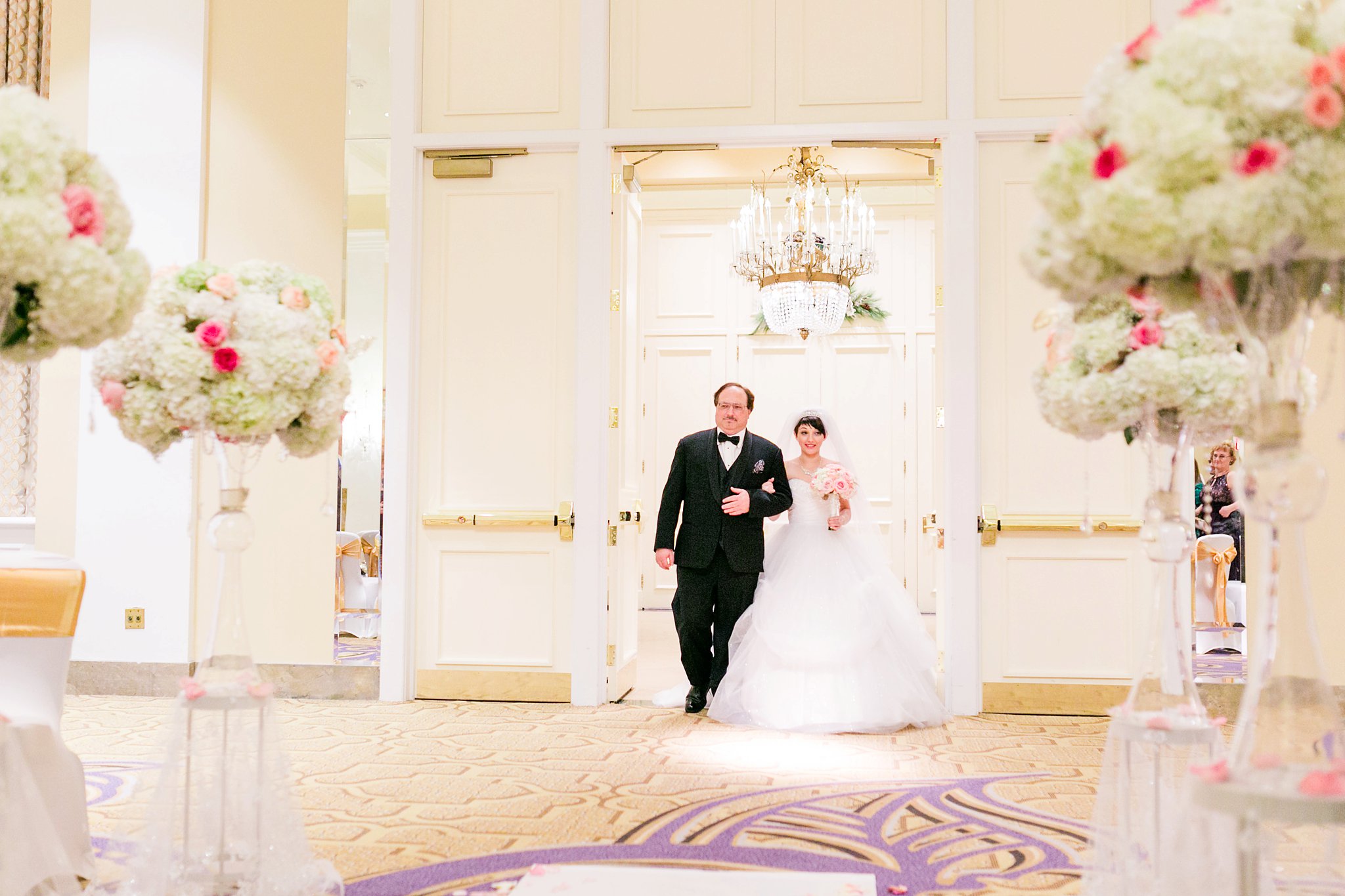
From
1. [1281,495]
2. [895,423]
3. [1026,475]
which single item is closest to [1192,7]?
[1281,495]

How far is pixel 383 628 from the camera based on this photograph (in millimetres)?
5992

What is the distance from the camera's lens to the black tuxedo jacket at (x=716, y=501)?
19.3ft

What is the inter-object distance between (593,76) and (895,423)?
252 inches

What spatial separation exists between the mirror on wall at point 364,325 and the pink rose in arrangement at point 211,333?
3460mm

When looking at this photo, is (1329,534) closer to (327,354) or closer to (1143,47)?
(1143,47)

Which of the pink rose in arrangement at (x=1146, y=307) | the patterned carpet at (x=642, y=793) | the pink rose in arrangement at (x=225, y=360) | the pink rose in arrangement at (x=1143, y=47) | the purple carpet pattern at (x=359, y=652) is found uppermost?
the pink rose in arrangement at (x=1143, y=47)

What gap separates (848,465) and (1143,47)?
15.1 ft

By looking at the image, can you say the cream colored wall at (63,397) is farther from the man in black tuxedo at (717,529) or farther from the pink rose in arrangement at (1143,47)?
the pink rose in arrangement at (1143,47)

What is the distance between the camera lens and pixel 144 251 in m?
6.12

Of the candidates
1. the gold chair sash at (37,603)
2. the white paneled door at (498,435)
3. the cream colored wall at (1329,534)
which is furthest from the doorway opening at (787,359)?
the gold chair sash at (37,603)

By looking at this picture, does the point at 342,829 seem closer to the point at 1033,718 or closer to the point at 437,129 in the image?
the point at 1033,718

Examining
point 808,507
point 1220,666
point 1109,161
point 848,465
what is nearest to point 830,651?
point 808,507

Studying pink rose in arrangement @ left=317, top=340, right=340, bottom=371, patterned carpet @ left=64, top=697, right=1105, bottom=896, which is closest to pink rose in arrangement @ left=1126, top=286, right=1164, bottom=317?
patterned carpet @ left=64, top=697, right=1105, bottom=896

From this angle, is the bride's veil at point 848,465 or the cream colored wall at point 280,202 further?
the cream colored wall at point 280,202
